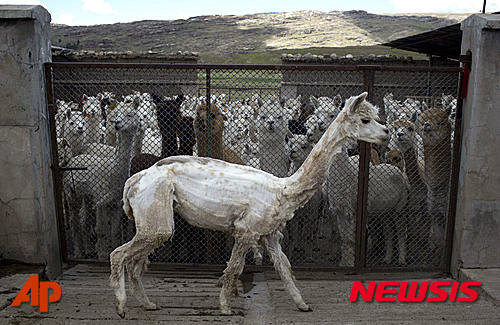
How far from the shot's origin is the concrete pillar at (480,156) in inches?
181

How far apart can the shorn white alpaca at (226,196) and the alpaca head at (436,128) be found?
2520 millimetres

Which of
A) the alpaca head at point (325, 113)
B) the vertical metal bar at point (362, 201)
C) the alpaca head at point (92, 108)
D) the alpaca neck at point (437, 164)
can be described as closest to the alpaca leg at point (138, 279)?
the vertical metal bar at point (362, 201)

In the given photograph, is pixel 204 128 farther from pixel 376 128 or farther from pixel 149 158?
pixel 376 128

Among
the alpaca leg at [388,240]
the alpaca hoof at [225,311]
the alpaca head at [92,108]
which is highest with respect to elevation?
the alpaca head at [92,108]

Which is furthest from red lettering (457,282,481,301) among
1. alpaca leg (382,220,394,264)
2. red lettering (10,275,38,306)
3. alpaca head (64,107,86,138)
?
alpaca head (64,107,86,138)

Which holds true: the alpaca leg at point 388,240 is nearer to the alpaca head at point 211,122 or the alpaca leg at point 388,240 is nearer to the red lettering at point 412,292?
the red lettering at point 412,292

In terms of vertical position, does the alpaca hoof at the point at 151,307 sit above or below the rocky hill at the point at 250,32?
below

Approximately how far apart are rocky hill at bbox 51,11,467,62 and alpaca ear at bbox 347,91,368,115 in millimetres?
57886

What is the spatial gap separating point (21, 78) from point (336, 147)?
3.03 m

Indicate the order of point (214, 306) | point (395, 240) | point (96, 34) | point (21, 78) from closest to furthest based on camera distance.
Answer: point (214, 306)
point (21, 78)
point (395, 240)
point (96, 34)

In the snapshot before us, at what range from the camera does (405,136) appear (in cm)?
639

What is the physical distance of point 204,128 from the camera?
19.2ft

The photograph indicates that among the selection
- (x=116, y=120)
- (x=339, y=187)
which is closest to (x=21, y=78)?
(x=116, y=120)

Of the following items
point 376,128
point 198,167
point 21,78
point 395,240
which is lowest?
point 395,240
